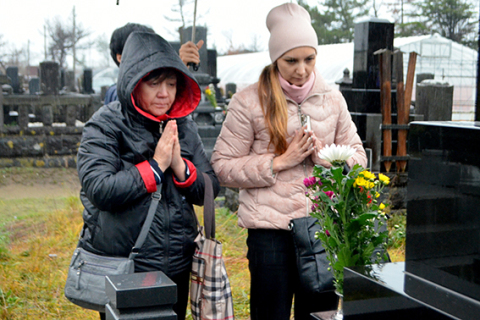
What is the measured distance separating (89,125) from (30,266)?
9.90 ft

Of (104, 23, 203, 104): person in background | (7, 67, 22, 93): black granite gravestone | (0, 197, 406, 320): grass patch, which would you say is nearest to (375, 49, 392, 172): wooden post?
(0, 197, 406, 320): grass patch

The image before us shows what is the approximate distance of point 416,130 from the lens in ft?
6.19

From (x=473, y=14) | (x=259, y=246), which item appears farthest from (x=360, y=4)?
(x=259, y=246)

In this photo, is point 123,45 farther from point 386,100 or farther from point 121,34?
point 386,100

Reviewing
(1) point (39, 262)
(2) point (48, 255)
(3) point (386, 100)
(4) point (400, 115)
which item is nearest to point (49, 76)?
(2) point (48, 255)

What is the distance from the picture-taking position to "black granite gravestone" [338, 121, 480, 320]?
1639mm

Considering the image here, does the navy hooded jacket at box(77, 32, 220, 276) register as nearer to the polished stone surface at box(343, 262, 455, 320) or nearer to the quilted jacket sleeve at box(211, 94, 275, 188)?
the quilted jacket sleeve at box(211, 94, 275, 188)

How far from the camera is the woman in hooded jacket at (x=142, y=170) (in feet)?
7.00

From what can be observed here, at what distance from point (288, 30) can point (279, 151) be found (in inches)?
22.9

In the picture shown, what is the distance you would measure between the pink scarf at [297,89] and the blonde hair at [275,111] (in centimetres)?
3

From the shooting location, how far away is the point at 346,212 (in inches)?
80.5

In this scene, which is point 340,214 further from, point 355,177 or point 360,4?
point 360,4

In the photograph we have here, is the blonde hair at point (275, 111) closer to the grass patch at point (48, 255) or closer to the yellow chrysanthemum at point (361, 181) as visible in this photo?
the yellow chrysanthemum at point (361, 181)

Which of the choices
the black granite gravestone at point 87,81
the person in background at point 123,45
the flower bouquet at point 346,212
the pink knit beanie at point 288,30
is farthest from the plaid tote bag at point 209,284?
the black granite gravestone at point 87,81
